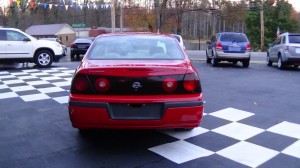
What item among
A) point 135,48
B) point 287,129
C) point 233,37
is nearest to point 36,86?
point 135,48

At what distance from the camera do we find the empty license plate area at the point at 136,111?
3.69 m

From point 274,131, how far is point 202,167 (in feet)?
5.65

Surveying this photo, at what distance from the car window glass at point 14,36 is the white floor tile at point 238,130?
9762mm

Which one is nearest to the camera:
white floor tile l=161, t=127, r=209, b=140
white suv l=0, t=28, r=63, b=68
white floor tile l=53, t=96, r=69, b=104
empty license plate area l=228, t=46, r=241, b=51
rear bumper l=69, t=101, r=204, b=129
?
rear bumper l=69, t=101, r=204, b=129

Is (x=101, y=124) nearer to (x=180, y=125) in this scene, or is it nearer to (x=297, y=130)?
(x=180, y=125)

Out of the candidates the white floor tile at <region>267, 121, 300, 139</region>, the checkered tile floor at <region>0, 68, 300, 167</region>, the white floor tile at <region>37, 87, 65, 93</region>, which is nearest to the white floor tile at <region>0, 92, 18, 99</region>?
the white floor tile at <region>37, 87, 65, 93</region>

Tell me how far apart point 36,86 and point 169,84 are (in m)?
5.30

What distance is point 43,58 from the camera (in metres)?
12.8

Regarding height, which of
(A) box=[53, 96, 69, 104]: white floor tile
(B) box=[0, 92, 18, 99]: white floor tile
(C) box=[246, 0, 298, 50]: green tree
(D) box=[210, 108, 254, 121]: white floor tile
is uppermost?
(C) box=[246, 0, 298, 50]: green tree

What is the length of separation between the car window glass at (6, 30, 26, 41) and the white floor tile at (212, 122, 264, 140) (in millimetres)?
9762

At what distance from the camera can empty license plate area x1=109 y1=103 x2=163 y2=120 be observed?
369 cm

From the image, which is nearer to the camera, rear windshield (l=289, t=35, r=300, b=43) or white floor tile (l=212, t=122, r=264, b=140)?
white floor tile (l=212, t=122, r=264, b=140)

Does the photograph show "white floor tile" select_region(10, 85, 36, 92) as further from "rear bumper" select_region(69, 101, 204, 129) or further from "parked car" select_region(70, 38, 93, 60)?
"parked car" select_region(70, 38, 93, 60)

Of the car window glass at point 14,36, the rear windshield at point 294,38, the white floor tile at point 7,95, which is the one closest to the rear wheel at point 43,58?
the car window glass at point 14,36
